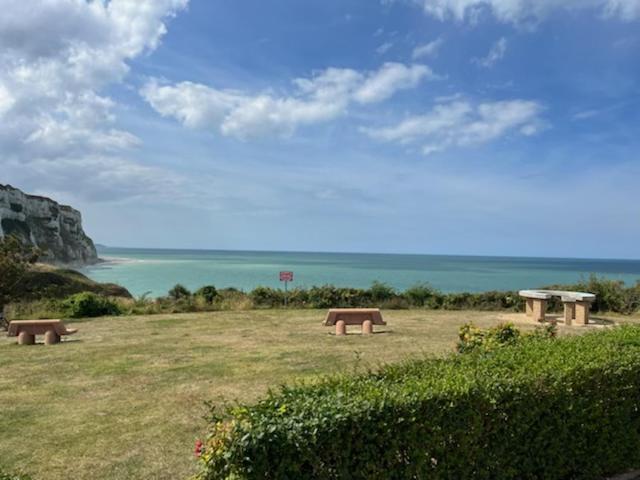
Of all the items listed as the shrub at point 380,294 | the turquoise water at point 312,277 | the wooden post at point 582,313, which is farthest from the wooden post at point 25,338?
the wooden post at point 582,313

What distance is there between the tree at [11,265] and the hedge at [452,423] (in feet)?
53.0

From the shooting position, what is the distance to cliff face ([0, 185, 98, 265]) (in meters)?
60.2

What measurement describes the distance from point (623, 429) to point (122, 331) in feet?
35.8

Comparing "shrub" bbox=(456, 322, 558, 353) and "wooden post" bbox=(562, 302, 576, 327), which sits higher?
"shrub" bbox=(456, 322, 558, 353)

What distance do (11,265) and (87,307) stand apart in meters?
3.47

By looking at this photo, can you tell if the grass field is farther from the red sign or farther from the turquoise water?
the turquoise water

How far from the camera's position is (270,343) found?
9.94 meters

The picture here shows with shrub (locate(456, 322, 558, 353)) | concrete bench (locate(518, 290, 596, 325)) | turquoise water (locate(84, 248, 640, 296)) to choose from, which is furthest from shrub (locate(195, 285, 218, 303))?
shrub (locate(456, 322, 558, 353))

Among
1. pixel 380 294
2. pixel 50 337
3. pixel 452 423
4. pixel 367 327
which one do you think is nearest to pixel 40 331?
pixel 50 337

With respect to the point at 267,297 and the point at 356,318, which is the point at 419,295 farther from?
the point at 356,318

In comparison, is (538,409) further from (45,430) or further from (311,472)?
(45,430)

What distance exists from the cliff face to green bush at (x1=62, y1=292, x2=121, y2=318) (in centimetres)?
3843

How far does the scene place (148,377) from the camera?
716cm

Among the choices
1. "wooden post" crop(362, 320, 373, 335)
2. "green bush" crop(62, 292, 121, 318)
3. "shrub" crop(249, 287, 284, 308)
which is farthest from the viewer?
"shrub" crop(249, 287, 284, 308)
